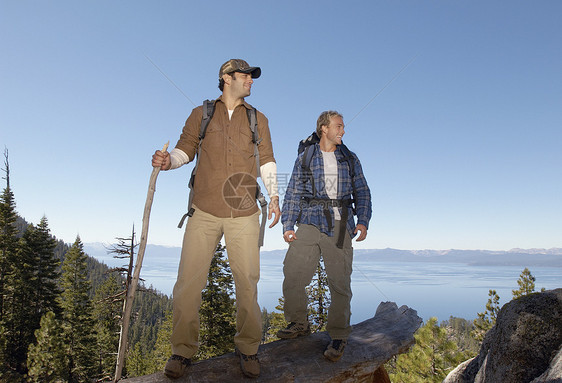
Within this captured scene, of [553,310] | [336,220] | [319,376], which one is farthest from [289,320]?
[553,310]

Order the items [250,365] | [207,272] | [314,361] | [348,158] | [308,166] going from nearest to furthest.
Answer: [250,365], [207,272], [314,361], [308,166], [348,158]

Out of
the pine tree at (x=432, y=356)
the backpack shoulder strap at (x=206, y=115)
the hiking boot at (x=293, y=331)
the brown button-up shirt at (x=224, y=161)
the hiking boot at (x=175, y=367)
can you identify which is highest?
the backpack shoulder strap at (x=206, y=115)

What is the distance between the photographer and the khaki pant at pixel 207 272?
181 inches

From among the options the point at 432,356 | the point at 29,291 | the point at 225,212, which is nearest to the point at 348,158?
the point at 225,212

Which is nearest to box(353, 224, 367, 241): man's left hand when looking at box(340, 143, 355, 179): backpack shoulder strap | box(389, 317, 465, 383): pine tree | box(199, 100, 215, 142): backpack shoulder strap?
box(340, 143, 355, 179): backpack shoulder strap

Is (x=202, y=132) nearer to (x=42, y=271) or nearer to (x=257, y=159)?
(x=257, y=159)

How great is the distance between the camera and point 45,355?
34.1m

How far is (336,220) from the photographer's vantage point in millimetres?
5746

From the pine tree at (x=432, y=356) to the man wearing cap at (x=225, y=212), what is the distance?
49.3 feet

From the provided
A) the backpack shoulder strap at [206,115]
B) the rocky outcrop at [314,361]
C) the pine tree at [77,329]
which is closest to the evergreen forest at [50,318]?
the pine tree at [77,329]

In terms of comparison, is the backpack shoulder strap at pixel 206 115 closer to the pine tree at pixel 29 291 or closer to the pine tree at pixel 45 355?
the pine tree at pixel 45 355

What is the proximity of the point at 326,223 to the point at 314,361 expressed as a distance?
6.83 feet

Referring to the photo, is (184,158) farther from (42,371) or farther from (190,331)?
(42,371)

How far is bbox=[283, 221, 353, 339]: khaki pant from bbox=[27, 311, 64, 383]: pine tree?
37570mm
